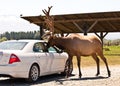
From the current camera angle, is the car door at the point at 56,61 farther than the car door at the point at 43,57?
Yes

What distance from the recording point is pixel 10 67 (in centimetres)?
1234

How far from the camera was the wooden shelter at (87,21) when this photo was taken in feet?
90.4

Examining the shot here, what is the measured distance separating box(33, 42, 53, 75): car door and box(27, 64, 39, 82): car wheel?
13.0 inches

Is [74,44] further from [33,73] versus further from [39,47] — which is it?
[33,73]

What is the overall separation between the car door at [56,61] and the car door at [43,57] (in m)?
0.25

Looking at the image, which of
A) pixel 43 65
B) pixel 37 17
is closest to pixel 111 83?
pixel 43 65

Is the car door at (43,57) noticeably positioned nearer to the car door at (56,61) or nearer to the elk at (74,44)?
the car door at (56,61)

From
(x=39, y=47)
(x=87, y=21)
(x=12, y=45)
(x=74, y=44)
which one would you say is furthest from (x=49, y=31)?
(x=87, y=21)

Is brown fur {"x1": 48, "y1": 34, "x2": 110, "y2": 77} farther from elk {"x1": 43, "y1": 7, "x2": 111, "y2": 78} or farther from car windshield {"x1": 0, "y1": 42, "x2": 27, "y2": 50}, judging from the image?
car windshield {"x1": 0, "y1": 42, "x2": 27, "y2": 50}

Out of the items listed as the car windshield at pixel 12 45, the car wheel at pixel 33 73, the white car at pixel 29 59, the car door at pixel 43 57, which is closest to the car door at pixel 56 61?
the white car at pixel 29 59

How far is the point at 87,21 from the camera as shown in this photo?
29.6 meters

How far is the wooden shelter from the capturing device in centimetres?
2756

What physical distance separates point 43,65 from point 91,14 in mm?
14286

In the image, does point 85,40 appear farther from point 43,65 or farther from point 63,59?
point 43,65
